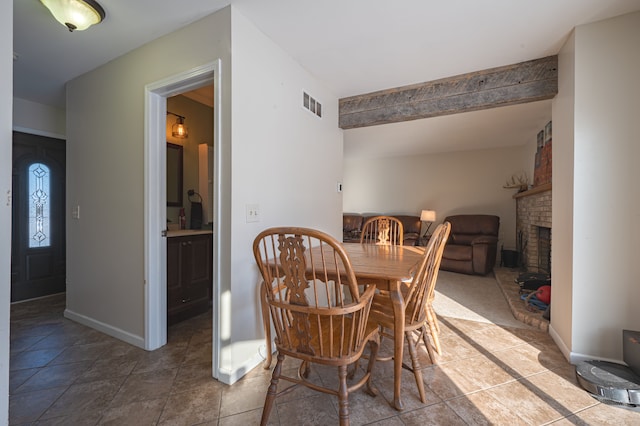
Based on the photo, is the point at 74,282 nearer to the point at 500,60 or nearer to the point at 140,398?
the point at 140,398

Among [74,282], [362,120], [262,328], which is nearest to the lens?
[262,328]

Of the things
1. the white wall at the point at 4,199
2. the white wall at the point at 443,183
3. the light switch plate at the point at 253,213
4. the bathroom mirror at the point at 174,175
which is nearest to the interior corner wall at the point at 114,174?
the bathroom mirror at the point at 174,175

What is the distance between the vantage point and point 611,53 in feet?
6.07

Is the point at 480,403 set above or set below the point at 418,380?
below

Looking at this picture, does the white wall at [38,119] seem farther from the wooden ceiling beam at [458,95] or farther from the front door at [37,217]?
the wooden ceiling beam at [458,95]

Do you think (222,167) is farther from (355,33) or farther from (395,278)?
(355,33)

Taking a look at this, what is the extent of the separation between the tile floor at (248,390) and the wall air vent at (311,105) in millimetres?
2159

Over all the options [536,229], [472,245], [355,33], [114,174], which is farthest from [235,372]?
[536,229]

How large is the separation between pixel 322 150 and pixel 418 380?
7.04 ft

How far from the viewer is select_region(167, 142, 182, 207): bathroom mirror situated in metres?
3.13

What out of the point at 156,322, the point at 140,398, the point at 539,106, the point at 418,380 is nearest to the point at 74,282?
the point at 156,322

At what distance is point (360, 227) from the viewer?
20.7 ft

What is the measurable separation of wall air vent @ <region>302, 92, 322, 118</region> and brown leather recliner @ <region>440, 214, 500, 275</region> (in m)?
3.39

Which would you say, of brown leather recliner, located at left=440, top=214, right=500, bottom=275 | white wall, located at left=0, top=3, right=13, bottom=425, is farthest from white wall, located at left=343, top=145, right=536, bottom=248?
white wall, located at left=0, top=3, right=13, bottom=425
